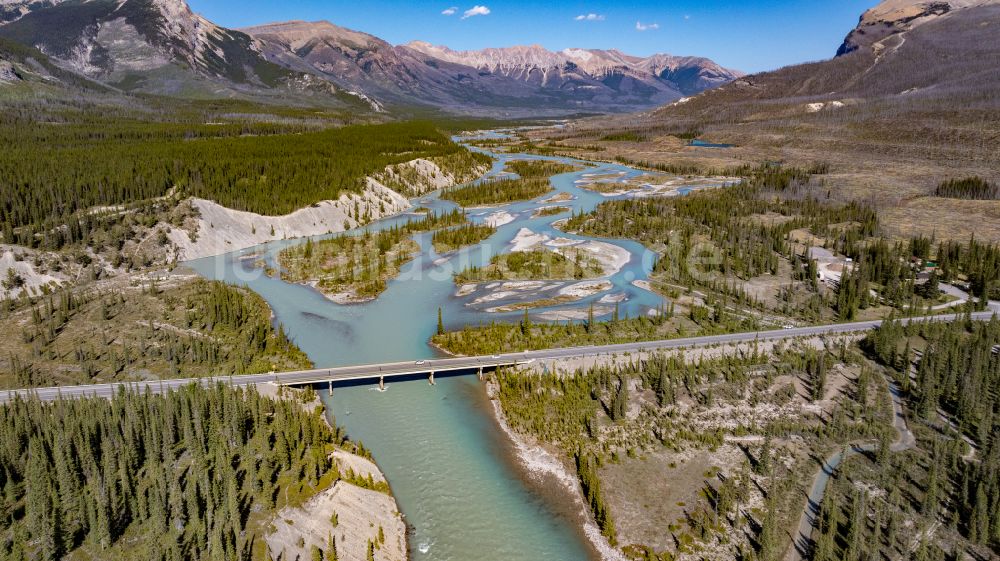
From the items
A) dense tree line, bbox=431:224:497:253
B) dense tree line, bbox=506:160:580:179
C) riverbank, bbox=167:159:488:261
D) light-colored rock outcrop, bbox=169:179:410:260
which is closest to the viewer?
light-colored rock outcrop, bbox=169:179:410:260

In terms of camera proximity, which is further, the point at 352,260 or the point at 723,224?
the point at 723,224

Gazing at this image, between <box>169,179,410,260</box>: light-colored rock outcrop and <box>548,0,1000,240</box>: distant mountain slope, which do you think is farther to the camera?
<box>548,0,1000,240</box>: distant mountain slope

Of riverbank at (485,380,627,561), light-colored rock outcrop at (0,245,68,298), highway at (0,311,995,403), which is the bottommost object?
riverbank at (485,380,627,561)

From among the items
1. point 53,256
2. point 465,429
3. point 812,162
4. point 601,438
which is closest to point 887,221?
point 812,162

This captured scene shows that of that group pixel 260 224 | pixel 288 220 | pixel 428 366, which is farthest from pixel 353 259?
pixel 428 366

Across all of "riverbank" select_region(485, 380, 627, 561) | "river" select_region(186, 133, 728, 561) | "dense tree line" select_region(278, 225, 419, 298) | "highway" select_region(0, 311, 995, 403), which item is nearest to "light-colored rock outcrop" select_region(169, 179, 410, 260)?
"river" select_region(186, 133, 728, 561)

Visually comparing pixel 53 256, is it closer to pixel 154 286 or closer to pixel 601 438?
pixel 154 286

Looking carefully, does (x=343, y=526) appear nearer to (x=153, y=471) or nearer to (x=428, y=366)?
(x=153, y=471)

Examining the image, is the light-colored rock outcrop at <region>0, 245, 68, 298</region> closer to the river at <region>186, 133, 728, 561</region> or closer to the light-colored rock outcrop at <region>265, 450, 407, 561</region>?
the river at <region>186, 133, 728, 561</region>
